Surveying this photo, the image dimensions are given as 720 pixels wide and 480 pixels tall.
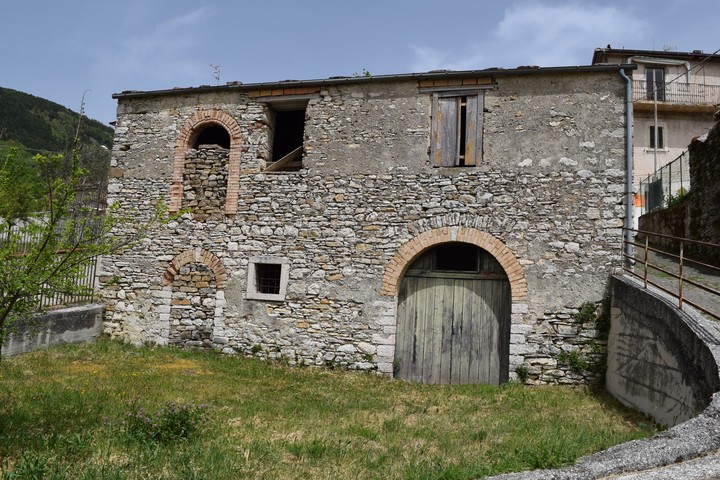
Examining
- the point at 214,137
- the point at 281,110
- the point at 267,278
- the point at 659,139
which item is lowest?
the point at 267,278

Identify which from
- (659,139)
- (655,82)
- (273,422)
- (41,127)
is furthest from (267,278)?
(41,127)

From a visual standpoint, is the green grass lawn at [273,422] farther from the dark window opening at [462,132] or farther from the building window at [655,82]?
the building window at [655,82]

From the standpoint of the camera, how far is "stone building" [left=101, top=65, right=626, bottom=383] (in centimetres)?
880

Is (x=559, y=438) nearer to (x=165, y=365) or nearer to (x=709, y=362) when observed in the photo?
(x=709, y=362)

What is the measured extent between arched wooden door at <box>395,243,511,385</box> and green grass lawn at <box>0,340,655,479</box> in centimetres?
55

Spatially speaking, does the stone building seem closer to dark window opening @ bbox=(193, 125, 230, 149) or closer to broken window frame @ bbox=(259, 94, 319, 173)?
broken window frame @ bbox=(259, 94, 319, 173)

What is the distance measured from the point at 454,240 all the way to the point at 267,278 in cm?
359

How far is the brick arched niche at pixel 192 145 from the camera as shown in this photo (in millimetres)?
10312

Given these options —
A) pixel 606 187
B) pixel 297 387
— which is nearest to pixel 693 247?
pixel 606 187

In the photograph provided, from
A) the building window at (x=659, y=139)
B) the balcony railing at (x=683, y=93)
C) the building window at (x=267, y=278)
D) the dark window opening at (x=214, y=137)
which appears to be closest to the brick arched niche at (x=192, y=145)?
the dark window opening at (x=214, y=137)

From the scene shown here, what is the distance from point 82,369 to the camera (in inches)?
329

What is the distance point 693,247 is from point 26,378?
12.4 metres

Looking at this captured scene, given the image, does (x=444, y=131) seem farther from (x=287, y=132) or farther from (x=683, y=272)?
(x=683, y=272)

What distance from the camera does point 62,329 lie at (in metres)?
9.93
